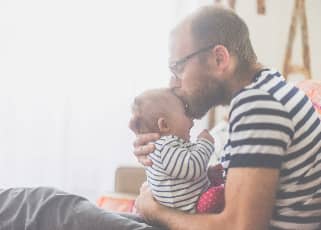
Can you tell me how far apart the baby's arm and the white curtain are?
4.58ft

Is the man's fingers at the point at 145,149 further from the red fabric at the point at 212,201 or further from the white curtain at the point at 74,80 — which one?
the white curtain at the point at 74,80

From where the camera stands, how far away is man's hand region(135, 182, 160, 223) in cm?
132

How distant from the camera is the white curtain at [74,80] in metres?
2.56

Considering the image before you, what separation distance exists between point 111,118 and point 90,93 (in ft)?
0.58

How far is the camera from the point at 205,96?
124 centimetres

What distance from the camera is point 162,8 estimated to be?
8.70ft

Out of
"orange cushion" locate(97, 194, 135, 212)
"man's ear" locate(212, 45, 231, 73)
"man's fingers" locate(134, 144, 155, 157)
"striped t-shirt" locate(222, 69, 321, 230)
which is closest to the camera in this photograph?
"striped t-shirt" locate(222, 69, 321, 230)

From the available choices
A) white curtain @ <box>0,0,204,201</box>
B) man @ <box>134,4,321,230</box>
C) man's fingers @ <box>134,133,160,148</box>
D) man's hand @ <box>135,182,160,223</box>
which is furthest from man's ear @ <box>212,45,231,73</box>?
white curtain @ <box>0,0,204,201</box>

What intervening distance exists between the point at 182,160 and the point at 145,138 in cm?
15

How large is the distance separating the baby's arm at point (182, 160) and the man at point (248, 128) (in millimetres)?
58

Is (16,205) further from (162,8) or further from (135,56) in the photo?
(162,8)

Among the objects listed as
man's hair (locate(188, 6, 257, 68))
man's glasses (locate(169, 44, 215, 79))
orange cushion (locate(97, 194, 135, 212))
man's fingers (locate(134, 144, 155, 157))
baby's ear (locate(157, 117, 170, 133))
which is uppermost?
man's hair (locate(188, 6, 257, 68))

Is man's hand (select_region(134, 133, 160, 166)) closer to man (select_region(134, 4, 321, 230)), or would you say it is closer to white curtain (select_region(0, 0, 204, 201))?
man (select_region(134, 4, 321, 230))

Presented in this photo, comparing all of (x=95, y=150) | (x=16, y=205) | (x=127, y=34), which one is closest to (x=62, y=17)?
(x=127, y=34)
